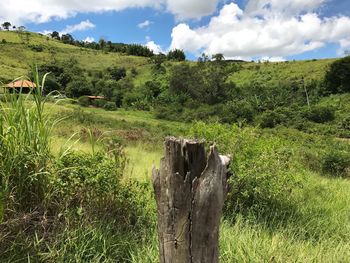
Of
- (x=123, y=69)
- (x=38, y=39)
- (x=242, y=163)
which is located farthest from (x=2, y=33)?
(x=242, y=163)

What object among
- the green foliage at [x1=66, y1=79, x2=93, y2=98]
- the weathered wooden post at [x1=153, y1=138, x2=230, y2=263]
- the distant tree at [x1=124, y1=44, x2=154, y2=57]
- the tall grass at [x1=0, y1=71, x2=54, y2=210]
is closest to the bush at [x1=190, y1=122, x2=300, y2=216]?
the tall grass at [x1=0, y1=71, x2=54, y2=210]

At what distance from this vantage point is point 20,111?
3922mm

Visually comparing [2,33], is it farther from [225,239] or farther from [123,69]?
[225,239]

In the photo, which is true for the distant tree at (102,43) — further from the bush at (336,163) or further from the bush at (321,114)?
the bush at (336,163)

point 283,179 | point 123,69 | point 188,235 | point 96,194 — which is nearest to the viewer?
point 188,235

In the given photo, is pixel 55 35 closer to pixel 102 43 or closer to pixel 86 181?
pixel 102 43

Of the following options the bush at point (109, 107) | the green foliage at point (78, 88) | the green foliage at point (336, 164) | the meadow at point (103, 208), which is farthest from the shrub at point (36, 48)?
the meadow at point (103, 208)

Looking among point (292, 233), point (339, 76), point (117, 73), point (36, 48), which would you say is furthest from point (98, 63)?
point (292, 233)

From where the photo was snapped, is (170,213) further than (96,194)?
No

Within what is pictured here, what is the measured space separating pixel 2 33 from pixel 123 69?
3302cm

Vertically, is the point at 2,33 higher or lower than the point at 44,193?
higher

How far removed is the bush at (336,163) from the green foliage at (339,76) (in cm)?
3737

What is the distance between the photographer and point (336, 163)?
1470 centimetres

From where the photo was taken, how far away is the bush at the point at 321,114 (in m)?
44.3
